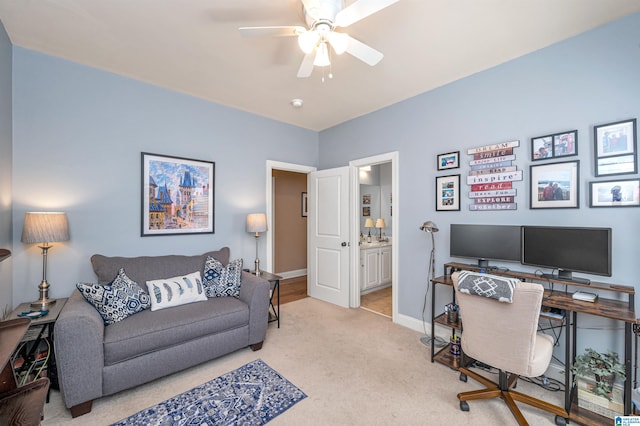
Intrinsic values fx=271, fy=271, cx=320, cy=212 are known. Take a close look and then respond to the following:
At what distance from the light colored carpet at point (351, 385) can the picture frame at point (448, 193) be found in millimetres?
1472

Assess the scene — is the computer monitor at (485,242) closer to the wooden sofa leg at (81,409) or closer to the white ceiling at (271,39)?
the white ceiling at (271,39)

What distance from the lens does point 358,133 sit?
12.8 ft

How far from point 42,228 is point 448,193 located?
3.66m

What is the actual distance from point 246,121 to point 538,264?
358 cm

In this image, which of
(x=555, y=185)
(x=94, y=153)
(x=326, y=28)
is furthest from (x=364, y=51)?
(x=94, y=153)

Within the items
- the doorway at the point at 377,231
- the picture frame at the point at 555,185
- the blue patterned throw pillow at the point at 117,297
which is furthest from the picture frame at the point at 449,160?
the blue patterned throw pillow at the point at 117,297

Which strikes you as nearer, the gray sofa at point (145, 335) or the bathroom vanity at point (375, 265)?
the gray sofa at point (145, 335)

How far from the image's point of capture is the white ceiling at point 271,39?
1856mm

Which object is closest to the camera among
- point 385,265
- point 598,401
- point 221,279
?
point 598,401

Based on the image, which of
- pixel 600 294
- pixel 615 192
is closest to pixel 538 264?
pixel 600 294

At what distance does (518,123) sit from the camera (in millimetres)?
2447

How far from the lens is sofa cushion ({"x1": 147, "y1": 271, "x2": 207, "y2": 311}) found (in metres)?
2.47

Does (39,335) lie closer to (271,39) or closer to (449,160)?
(271,39)

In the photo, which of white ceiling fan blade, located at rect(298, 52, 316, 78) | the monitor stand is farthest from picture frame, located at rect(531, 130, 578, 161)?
white ceiling fan blade, located at rect(298, 52, 316, 78)
